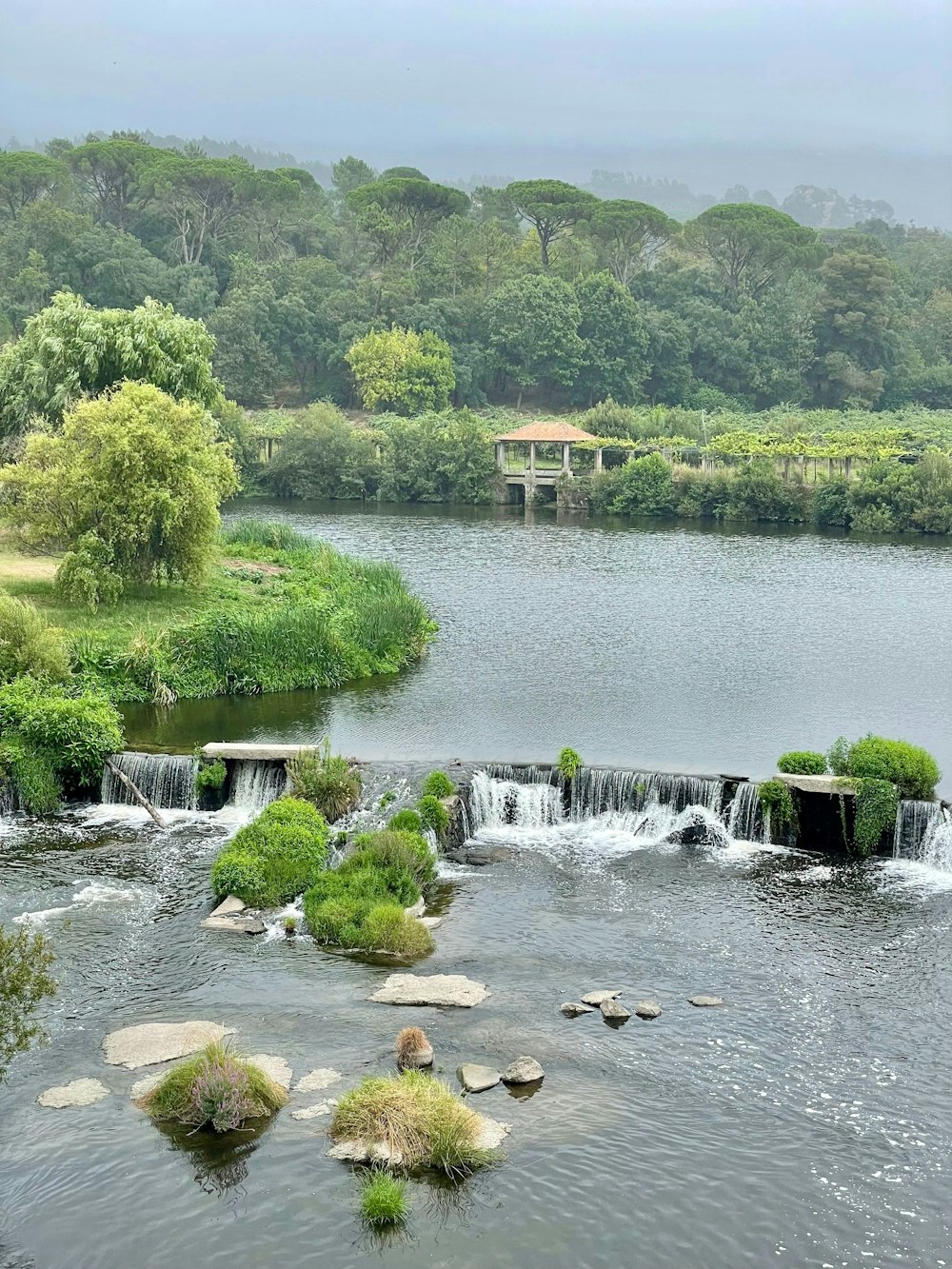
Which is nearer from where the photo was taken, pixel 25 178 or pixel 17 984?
pixel 17 984

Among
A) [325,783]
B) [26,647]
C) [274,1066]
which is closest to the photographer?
[274,1066]

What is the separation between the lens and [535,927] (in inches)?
796

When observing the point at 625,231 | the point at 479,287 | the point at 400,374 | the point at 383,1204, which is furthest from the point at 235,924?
the point at 625,231

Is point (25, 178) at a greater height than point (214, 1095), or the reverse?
point (25, 178)

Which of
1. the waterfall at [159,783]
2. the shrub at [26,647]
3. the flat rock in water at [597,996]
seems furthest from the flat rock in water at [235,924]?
the shrub at [26,647]

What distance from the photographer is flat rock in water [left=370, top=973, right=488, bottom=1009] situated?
17.6 metres

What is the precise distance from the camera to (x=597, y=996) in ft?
58.3

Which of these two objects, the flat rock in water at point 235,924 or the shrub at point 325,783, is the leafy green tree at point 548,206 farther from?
the flat rock in water at point 235,924

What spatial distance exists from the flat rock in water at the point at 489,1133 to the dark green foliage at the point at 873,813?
34.1 feet

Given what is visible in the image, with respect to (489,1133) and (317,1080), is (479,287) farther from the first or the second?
(489,1133)

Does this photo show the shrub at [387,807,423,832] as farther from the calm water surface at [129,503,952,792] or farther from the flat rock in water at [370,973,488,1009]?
the calm water surface at [129,503,952,792]

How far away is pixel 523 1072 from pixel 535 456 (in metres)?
64.2

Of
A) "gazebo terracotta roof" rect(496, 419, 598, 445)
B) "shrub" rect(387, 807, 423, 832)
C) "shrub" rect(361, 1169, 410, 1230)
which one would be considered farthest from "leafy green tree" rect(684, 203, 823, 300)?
"shrub" rect(361, 1169, 410, 1230)

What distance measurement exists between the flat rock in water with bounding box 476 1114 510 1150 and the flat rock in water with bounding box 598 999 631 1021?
9.35ft
